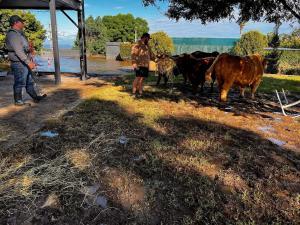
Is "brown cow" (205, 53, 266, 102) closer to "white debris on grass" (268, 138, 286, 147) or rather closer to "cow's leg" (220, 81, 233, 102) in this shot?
"cow's leg" (220, 81, 233, 102)

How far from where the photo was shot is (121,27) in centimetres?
4428

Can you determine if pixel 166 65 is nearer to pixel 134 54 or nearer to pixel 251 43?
pixel 134 54

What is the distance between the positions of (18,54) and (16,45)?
0.21 meters

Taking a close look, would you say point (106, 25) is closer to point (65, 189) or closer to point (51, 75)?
point (51, 75)

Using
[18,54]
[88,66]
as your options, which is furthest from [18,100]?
[88,66]

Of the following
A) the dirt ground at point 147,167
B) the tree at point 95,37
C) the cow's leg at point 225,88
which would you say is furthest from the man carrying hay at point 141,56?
the tree at point 95,37

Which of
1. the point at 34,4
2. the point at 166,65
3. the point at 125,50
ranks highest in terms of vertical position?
the point at 34,4

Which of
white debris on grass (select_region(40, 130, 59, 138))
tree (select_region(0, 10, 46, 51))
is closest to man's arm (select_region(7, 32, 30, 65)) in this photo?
white debris on grass (select_region(40, 130, 59, 138))

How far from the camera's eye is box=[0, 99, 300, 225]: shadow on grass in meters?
3.58

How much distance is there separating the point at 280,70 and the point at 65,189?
842 inches

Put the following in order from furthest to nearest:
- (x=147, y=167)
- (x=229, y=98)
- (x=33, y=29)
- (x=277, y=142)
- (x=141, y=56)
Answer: (x=33, y=29), (x=229, y=98), (x=141, y=56), (x=277, y=142), (x=147, y=167)

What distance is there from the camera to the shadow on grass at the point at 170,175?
3580 millimetres

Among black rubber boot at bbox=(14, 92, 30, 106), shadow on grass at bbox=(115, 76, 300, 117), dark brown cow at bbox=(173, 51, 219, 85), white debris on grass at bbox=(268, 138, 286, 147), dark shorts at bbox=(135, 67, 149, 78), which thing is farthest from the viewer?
dark brown cow at bbox=(173, 51, 219, 85)

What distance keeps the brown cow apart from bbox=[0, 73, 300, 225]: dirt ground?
89 cm
